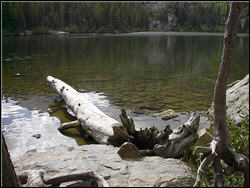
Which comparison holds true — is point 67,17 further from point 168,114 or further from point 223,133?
point 223,133

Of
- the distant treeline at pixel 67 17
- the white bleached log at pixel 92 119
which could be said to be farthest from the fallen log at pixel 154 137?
the distant treeline at pixel 67 17

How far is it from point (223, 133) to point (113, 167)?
2073 mm

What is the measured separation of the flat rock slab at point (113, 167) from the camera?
468cm

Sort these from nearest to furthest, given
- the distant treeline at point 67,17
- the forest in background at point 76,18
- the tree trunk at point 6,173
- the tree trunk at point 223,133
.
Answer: the tree trunk at point 6,173 < the tree trunk at point 223,133 < the forest in background at point 76,18 < the distant treeline at point 67,17

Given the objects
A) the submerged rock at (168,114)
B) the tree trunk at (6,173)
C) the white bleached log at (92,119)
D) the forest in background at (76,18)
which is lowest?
the submerged rock at (168,114)

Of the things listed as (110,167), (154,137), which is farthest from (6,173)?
(154,137)

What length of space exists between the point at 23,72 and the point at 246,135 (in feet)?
57.8

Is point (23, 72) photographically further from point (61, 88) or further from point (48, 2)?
point (48, 2)

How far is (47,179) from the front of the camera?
4234 millimetres

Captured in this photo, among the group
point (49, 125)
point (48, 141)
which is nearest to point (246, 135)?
point (48, 141)

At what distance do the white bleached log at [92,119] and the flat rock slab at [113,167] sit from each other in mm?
942

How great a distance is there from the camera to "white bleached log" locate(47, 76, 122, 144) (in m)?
7.34

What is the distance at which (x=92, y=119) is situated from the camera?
8250 mm

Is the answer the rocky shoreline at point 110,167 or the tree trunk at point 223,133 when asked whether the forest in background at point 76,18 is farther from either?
the tree trunk at point 223,133
